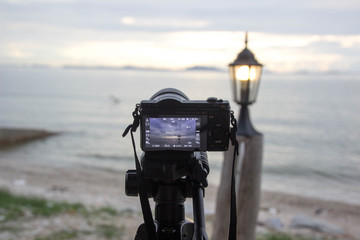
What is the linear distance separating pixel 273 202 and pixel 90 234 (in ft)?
21.7

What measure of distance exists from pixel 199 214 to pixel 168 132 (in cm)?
28

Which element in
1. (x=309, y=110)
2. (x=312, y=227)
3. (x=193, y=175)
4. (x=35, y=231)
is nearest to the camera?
(x=193, y=175)

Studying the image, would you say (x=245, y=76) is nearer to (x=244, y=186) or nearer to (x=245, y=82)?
(x=245, y=82)

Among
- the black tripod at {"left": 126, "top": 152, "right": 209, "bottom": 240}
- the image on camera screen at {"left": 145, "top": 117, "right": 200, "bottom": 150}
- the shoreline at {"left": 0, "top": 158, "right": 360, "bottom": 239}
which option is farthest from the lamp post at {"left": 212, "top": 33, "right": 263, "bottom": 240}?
the shoreline at {"left": 0, "top": 158, "right": 360, "bottom": 239}

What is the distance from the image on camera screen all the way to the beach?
4.07 metres

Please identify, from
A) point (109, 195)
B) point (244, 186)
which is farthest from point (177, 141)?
point (109, 195)

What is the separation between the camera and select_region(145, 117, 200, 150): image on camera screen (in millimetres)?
1113

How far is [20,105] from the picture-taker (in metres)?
40.8

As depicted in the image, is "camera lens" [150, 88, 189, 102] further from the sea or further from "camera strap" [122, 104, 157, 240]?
the sea

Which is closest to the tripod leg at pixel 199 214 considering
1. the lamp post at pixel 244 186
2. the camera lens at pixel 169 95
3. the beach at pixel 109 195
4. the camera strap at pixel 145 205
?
the camera strap at pixel 145 205

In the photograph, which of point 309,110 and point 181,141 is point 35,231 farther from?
point 309,110

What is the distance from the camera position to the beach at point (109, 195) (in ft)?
24.4

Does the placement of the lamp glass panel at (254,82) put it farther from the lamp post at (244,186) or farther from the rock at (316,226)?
the rock at (316,226)

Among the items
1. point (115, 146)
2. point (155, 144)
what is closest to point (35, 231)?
point (155, 144)
